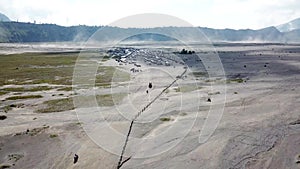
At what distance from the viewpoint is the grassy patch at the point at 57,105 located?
46094 millimetres

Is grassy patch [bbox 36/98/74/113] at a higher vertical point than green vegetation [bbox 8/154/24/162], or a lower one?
higher

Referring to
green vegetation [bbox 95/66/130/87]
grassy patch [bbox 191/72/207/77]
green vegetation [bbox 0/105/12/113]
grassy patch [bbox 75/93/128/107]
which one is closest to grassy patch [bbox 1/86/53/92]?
green vegetation [bbox 95/66/130/87]

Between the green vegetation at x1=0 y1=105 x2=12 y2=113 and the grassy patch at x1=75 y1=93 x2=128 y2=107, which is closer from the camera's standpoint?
the green vegetation at x1=0 y1=105 x2=12 y2=113

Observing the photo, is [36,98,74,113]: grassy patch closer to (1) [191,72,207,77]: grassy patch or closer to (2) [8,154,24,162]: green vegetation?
(2) [8,154,24,162]: green vegetation

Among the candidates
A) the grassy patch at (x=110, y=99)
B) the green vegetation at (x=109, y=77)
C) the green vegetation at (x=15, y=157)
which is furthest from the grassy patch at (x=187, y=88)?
the green vegetation at (x=15, y=157)

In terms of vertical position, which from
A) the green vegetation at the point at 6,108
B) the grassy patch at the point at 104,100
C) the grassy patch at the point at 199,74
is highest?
the grassy patch at the point at 199,74

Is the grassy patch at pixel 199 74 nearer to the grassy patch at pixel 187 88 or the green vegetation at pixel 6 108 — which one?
the grassy patch at pixel 187 88

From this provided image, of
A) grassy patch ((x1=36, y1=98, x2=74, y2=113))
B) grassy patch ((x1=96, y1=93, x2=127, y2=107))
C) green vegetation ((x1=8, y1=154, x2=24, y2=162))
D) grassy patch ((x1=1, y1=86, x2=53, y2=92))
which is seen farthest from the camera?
grassy patch ((x1=1, y1=86, x2=53, y2=92))

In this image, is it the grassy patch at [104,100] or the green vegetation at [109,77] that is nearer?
the grassy patch at [104,100]

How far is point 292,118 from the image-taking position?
4106cm

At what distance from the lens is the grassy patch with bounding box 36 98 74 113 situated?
151 feet

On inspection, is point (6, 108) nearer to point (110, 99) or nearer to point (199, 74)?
→ point (110, 99)

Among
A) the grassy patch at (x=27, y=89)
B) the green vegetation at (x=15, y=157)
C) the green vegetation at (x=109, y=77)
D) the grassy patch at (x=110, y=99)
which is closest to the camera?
the green vegetation at (x=15, y=157)

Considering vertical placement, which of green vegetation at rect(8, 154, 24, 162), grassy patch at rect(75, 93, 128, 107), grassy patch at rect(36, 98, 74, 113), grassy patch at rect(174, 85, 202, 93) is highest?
grassy patch at rect(174, 85, 202, 93)
